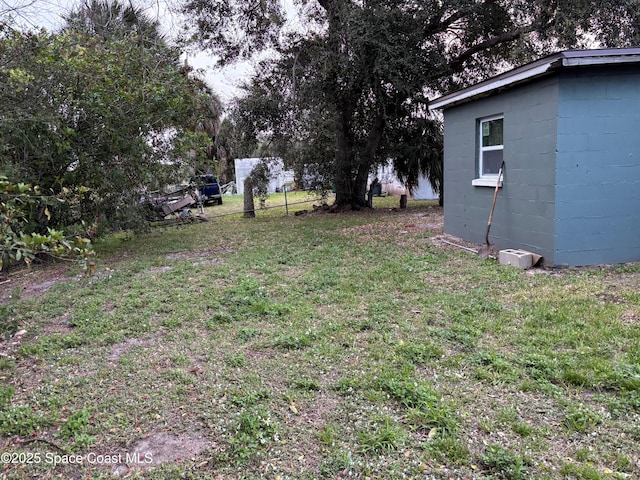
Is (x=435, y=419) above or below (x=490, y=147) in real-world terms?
below

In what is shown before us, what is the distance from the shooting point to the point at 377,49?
32.4ft

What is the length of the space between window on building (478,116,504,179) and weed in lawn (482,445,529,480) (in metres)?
5.32

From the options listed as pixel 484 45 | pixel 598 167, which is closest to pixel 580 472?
pixel 598 167

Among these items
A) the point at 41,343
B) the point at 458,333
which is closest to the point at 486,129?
the point at 458,333

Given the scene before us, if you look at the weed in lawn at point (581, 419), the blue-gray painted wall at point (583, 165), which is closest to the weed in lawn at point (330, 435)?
the weed in lawn at point (581, 419)

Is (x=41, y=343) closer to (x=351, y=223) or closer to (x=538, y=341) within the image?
(x=538, y=341)

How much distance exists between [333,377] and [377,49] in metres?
8.78

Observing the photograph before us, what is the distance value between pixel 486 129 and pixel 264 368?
5678 millimetres

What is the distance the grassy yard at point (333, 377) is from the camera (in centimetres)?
218

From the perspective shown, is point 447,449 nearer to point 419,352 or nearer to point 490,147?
point 419,352

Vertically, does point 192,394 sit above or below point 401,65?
below

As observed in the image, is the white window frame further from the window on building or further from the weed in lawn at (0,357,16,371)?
the weed in lawn at (0,357,16,371)

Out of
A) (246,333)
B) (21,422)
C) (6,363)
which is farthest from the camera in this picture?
(246,333)

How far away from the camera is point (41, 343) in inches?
147
